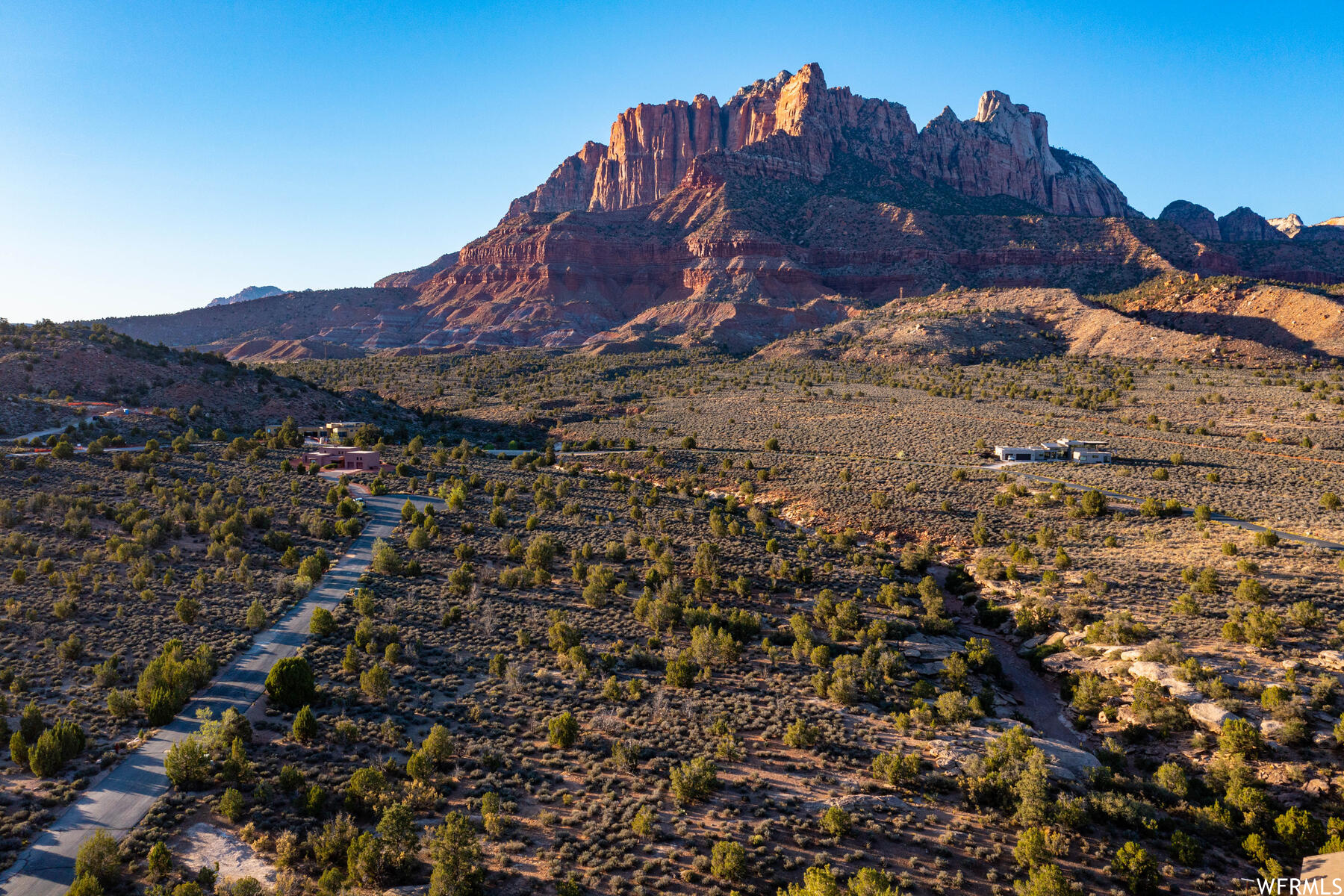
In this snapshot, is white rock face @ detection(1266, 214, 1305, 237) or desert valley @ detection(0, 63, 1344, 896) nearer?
desert valley @ detection(0, 63, 1344, 896)

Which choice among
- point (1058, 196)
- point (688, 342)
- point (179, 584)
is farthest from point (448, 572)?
point (1058, 196)

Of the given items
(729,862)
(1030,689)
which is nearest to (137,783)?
(729,862)

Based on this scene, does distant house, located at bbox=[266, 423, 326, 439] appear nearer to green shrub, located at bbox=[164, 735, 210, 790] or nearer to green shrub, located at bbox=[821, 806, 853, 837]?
green shrub, located at bbox=[164, 735, 210, 790]

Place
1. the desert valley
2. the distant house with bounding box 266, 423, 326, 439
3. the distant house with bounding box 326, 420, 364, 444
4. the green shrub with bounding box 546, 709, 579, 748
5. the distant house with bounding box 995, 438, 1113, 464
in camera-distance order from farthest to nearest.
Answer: the distant house with bounding box 266, 423, 326, 439
the distant house with bounding box 326, 420, 364, 444
the distant house with bounding box 995, 438, 1113, 464
the green shrub with bounding box 546, 709, 579, 748
the desert valley

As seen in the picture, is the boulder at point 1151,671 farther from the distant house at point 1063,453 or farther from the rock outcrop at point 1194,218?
the rock outcrop at point 1194,218

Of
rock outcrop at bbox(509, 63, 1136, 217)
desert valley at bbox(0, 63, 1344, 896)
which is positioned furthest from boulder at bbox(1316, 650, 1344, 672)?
rock outcrop at bbox(509, 63, 1136, 217)

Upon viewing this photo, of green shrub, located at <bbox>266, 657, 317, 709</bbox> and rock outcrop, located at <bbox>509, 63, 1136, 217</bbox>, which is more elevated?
rock outcrop, located at <bbox>509, 63, 1136, 217</bbox>
